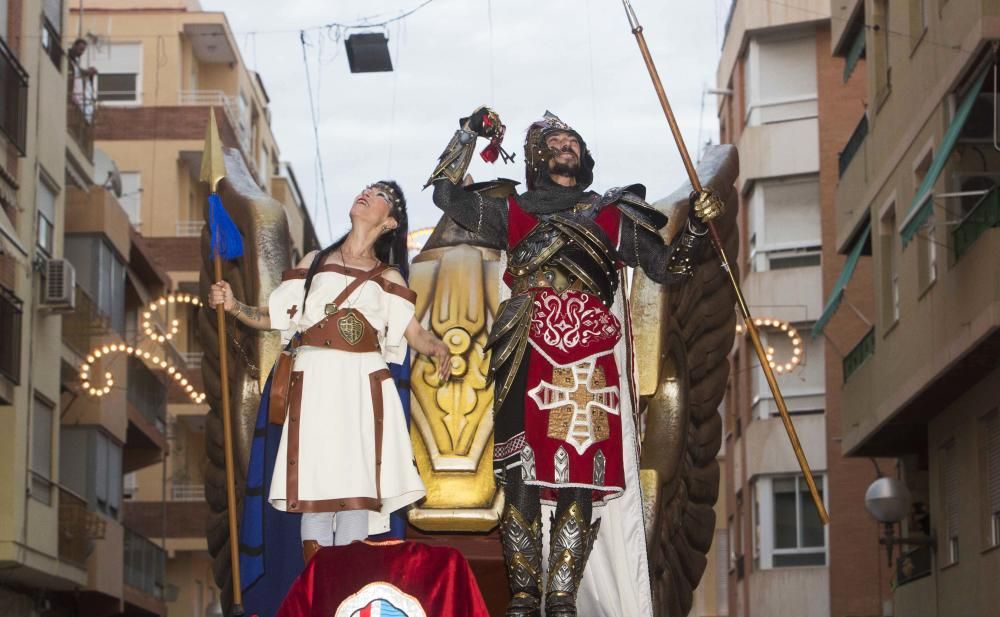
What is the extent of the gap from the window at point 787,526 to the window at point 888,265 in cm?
1054

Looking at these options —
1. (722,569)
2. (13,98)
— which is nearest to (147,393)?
(13,98)

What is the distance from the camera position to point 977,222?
61.9 ft

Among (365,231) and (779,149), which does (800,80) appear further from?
(365,231)

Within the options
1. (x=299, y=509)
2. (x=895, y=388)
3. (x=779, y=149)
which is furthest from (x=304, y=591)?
(x=779, y=149)

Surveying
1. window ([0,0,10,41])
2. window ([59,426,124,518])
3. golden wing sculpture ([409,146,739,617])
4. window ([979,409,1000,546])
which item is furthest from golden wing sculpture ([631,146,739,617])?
window ([59,426,124,518])

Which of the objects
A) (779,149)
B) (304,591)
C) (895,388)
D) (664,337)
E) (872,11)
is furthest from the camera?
(779,149)

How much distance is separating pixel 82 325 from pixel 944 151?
586 inches

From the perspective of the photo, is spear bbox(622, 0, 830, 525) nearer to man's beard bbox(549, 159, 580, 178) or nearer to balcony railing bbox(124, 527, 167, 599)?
man's beard bbox(549, 159, 580, 178)

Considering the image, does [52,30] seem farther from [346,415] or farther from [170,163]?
[346,415]

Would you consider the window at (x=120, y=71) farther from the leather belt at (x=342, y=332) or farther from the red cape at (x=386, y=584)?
the red cape at (x=386, y=584)

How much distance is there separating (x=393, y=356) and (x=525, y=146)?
1.18 metres

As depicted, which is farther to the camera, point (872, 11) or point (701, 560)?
point (872, 11)

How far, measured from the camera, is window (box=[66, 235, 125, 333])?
3036 centimetres

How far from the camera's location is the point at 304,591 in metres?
7.41
